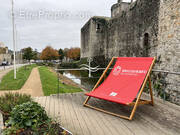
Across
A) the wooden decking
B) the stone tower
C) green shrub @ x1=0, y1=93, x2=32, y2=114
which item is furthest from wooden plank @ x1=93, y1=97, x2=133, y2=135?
the stone tower

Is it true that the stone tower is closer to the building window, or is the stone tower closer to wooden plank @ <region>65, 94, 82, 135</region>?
the building window

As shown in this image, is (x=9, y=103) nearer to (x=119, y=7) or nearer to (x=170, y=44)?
(x=170, y=44)

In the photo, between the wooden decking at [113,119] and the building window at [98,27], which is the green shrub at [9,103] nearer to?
the wooden decking at [113,119]

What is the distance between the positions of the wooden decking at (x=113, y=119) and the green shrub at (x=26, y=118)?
0.29 meters

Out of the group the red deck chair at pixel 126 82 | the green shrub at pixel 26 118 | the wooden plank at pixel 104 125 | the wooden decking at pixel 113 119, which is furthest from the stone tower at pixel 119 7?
the green shrub at pixel 26 118

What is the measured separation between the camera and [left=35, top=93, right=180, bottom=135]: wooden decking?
233cm

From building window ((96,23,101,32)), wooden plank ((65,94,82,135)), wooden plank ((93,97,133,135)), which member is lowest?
wooden plank ((93,97,133,135))

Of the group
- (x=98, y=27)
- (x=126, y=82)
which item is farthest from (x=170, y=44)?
(x=98, y=27)

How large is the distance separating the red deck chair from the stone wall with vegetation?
2.64 metres

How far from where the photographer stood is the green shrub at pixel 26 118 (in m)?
2.05

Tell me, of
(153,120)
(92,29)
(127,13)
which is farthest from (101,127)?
(92,29)

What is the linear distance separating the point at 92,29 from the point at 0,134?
780 inches

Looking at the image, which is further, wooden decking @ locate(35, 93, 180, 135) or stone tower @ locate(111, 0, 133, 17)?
stone tower @ locate(111, 0, 133, 17)

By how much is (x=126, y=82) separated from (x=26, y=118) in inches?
90.5
